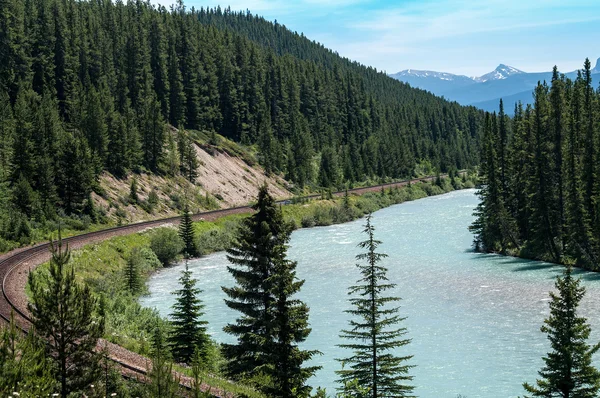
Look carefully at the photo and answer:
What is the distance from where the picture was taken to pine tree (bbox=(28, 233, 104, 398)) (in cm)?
1446

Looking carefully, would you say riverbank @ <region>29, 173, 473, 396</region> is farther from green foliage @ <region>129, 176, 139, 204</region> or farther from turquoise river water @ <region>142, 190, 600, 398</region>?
green foliage @ <region>129, 176, 139, 204</region>

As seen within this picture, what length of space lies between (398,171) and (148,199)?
275 feet

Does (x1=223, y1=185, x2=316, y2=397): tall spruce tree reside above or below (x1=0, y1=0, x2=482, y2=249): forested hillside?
below

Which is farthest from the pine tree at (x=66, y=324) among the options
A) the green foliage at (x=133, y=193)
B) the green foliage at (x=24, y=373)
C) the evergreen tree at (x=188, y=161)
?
the evergreen tree at (x=188, y=161)

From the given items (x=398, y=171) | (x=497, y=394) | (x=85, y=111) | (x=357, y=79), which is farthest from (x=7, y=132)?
(x=357, y=79)

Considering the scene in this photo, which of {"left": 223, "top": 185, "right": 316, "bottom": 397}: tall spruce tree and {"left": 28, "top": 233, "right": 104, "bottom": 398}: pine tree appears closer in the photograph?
{"left": 28, "top": 233, "right": 104, "bottom": 398}: pine tree

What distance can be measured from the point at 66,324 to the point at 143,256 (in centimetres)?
3930

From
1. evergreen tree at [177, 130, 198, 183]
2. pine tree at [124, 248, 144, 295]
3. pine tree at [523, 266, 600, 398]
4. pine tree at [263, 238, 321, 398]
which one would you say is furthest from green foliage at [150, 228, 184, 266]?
pine tree at [523, 266, 600, 398]

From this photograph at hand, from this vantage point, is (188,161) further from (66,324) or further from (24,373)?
(24,373)

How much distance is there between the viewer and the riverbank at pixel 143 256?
92.7 ft

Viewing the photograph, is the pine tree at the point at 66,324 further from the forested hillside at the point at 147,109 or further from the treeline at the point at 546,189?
the treeline at the point at 546,189

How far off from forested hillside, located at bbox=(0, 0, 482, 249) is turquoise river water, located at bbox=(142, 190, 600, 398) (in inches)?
719

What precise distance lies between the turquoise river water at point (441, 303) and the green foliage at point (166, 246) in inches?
77.0

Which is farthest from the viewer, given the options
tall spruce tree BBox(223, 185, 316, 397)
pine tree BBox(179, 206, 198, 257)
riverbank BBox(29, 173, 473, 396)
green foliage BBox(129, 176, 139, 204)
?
green foliage BBox(129, 176, 139, 204)
